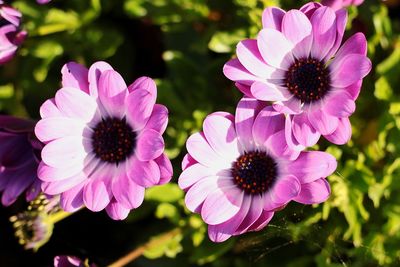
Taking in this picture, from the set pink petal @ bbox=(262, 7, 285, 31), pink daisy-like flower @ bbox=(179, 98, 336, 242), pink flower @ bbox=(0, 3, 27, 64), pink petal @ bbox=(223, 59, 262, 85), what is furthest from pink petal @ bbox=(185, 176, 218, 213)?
pink flower @ bbox=(0, 3, 27, 64)

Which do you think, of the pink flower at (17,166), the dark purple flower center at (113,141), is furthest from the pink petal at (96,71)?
the pink flower at (17,166)

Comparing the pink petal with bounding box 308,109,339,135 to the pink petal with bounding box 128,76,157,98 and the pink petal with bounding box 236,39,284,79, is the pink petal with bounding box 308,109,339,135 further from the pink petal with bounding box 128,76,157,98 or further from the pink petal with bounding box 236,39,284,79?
the pink petal with bounding box 128,76,157,98

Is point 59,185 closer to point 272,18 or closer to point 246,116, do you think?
point 246,116

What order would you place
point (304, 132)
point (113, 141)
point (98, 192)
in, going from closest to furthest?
point (304, 132) → point (98, 192) → point (113, 141)

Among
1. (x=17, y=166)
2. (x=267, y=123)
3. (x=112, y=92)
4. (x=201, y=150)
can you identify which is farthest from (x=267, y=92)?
(x=17, y=166)

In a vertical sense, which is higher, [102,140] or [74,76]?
[74,76]

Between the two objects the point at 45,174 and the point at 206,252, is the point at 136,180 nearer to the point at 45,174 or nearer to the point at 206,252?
the point at 45,174

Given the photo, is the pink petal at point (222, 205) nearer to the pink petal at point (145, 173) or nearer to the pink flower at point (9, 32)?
the pink petal at point (145, 173)
